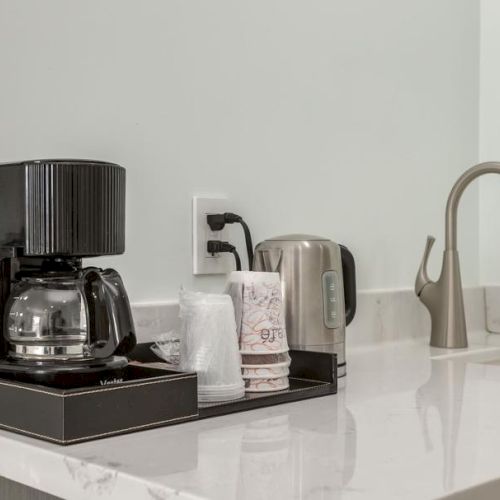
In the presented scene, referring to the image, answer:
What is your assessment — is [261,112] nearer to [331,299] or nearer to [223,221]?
[223,221]

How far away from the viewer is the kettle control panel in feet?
3.92

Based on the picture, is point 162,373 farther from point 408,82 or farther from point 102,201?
point 408,82

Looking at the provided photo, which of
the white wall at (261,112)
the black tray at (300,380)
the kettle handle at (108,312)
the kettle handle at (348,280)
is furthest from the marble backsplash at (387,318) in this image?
the kettle handle at (108,312)

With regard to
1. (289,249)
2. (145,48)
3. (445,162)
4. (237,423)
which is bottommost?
(237,423)

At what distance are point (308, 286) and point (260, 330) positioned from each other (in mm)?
159

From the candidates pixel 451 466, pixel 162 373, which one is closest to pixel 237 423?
pixel 162 373

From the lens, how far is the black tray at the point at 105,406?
78 centimetres

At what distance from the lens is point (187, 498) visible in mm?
641

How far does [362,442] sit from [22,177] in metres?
0.43

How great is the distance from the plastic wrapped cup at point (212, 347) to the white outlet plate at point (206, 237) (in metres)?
0.30

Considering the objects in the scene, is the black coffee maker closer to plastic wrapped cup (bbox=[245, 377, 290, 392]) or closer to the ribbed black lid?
the ribbed black lid

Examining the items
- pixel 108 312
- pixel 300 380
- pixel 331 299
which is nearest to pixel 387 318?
pixel 331 299

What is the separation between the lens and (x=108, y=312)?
88 centimetres

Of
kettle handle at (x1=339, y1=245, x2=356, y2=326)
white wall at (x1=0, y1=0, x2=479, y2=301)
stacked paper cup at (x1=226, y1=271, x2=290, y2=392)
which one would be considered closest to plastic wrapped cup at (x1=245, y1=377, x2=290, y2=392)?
stacked paper cup at (x1=226, y1=271, x2=290, y2=392)
